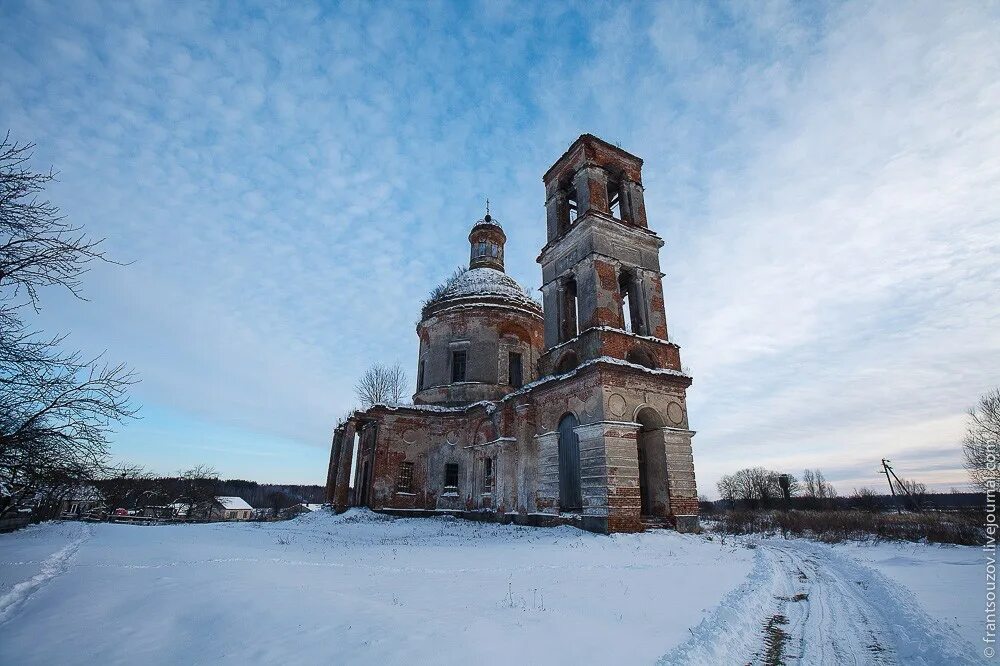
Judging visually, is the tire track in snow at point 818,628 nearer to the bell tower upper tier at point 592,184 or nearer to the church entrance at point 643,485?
the church entrance at point 643,485

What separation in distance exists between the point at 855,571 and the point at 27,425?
13977 mm

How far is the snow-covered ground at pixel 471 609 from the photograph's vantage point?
375 cm

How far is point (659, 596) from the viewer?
617 centimetres

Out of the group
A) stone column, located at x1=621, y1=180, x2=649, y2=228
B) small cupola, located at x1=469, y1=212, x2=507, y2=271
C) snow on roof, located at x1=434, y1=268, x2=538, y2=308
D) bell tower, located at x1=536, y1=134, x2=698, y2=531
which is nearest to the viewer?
bell tower, located at x1=536, y1=134, x2=698, y2=531

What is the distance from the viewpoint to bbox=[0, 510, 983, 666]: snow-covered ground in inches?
148

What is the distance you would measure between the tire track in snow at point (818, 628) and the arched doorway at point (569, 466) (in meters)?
6.94

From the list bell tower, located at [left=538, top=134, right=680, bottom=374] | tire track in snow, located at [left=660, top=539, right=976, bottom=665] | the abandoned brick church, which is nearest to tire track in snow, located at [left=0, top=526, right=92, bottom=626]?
tire track in snow, located at [left=660, top=539, right=976, bottom=665]

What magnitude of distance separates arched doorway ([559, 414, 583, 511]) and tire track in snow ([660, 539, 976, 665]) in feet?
22.8

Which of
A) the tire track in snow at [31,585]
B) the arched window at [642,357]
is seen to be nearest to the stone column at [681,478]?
the arched window at [642,357]

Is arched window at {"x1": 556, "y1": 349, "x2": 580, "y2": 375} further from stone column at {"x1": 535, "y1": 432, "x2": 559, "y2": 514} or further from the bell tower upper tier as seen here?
the bell tower upper tier

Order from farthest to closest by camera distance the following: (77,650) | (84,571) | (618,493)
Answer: (618,493) → (84,571) → (77,650)

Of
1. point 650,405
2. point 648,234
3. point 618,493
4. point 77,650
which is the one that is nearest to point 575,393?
point 650,405

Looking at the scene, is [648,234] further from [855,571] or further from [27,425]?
[27,425]

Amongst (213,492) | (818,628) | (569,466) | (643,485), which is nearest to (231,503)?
(213,492)
